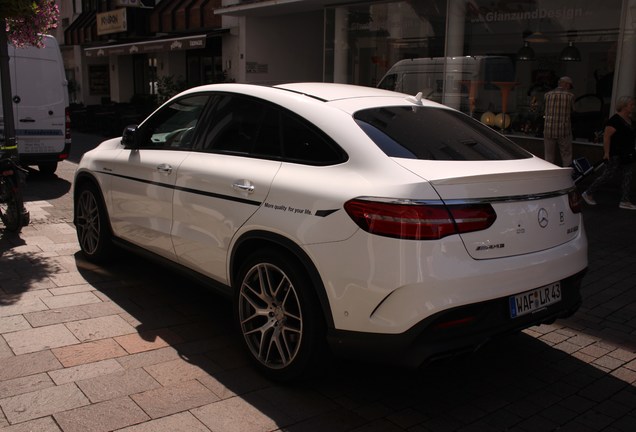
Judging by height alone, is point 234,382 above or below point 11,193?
below

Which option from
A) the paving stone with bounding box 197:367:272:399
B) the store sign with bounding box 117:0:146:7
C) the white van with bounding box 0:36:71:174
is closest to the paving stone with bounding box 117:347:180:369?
the paving stone with bounding box 197:367:272:399

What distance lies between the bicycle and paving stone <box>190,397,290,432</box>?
462 cm

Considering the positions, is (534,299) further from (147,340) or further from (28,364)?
(28,364)

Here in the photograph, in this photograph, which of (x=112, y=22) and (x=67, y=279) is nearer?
(x=67, y=279)

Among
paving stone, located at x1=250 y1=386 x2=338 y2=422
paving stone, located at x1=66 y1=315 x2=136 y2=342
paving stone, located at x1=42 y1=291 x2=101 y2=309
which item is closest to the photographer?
paving stone, located at x1=250 y1=386 x2=338 y2=422

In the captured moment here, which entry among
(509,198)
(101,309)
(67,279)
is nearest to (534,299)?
(509,198)

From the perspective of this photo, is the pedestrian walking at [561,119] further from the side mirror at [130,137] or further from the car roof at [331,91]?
the side mirror at [130,137]

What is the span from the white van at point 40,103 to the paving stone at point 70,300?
22.2 feet

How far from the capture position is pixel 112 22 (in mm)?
24391

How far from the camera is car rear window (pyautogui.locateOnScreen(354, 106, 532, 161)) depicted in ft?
11.5

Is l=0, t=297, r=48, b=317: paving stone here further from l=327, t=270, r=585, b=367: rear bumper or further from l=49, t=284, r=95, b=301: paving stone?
l=327, t=270, r=585, b=367: rear bumper

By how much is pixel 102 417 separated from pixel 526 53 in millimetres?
11434

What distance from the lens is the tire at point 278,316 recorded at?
336 centimetres

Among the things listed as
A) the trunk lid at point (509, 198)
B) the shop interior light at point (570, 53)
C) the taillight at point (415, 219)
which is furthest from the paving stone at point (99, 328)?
the shop interior light at point (570, 53)
